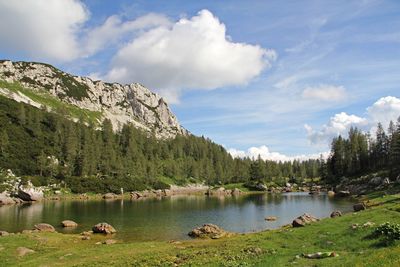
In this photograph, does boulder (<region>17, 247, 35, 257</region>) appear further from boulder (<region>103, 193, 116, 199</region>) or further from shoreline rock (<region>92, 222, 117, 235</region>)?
boulder (<region>103, 193, 116, 199</region>)

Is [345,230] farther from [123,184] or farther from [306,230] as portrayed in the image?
[123,184]

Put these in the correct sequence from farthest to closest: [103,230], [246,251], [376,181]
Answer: [376,181], [103,230], [246,251]

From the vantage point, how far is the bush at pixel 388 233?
1100 inches

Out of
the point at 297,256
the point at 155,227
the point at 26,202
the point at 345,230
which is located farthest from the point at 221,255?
the point at 26,202

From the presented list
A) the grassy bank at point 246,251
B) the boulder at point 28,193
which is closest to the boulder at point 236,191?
the boulder at point 28,193

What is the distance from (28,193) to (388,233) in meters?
129

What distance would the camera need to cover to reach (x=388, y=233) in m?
28.9

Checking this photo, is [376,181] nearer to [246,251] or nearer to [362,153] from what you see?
[362,153]

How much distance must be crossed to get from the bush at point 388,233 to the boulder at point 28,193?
127m

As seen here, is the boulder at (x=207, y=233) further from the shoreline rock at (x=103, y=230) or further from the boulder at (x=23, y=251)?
the boulder at (x=23, y=251)

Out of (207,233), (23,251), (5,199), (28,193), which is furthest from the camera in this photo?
(28,193)

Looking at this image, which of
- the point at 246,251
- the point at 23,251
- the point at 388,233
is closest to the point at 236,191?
the point at 23,251

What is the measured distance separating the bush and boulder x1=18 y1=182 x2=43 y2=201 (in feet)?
417

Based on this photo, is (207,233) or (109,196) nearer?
(207,233)
